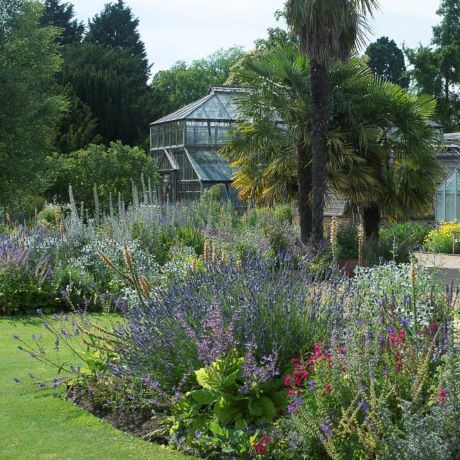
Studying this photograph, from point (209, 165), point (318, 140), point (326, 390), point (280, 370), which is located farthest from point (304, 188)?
point (209, 165)

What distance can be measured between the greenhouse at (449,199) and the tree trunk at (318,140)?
12.7m

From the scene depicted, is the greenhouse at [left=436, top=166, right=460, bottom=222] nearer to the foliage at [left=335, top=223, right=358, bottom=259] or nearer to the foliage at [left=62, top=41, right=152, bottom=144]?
the foliage at [left=335, top=223, right=358, bottom=259]

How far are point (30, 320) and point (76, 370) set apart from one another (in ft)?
14.2

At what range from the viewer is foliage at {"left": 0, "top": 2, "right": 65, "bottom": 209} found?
26.4m

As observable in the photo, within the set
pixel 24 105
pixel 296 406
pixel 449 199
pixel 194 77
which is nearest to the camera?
pixel 296 406

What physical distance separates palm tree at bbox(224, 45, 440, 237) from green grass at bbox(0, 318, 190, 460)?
13.2 m

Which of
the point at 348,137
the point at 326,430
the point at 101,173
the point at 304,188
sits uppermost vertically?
the point at 348,137

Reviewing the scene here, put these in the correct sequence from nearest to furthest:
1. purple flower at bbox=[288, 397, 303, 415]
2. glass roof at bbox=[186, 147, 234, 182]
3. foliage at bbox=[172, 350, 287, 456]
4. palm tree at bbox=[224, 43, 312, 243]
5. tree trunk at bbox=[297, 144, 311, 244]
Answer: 1. purple flower at bbox=[288, 397, 303, 415]
2. foliage at bbox=[172, 350, 287, 456]
3. tree trunk at bbox=[297, 144, 311, 244]
4. palm tree at bbox=[224, 43, 312, 243]
5. glass roof at bbox=[186, 147, 234, 182]

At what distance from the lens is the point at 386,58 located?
68875mm

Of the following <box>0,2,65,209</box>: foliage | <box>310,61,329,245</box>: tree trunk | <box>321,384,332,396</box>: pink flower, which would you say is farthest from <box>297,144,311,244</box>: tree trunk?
<box>321,384,332,396</box>: pink flower

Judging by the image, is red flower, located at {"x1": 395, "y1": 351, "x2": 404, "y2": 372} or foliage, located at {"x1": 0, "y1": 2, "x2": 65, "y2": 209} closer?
red flower, located at {"x1": 395, "y1": 351, "x2": 404, "y2": 372}

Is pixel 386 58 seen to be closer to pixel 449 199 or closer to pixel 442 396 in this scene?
pixel 449 199

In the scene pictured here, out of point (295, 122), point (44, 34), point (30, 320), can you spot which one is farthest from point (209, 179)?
point (30, 320)

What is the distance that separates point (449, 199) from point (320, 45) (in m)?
13.9
